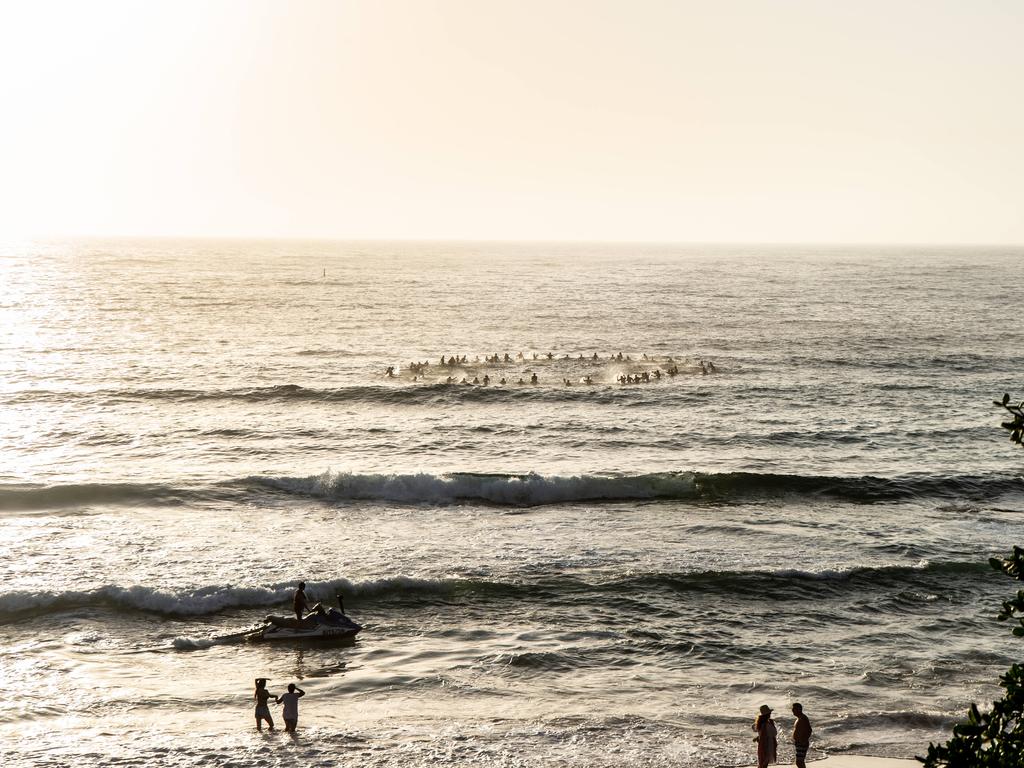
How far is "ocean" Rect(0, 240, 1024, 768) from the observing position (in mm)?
17469

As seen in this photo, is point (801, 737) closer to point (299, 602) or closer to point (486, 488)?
point (299, 602)

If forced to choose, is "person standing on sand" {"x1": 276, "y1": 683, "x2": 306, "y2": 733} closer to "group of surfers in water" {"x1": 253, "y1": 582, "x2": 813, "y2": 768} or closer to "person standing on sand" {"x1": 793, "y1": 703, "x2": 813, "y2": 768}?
"group of surfers in water" {"x1": 253, "y1": 582, "x2": 813, "y2": 768}

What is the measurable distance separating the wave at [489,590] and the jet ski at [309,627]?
1.79m

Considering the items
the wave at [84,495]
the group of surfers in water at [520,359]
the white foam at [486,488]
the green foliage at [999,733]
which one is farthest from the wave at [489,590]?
the group of surfers in water at [520,359]

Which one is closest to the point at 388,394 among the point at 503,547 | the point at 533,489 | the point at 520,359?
the point at 520,359

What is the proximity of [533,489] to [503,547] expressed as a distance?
5738mm

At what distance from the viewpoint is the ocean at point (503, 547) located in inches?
688

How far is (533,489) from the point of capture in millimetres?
32906

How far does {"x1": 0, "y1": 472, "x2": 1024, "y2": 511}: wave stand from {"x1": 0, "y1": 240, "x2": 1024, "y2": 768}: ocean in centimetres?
14

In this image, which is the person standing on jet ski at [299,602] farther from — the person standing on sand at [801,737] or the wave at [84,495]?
the wave at [84,495]

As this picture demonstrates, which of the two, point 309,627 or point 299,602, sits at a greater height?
point 299,602

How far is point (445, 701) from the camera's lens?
18.1 m

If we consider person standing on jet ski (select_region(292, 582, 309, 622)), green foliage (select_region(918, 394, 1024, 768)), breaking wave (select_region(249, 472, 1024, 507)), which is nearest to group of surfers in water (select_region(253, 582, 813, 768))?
person standing on jet ski (select_region(292, 582, 309, 622))

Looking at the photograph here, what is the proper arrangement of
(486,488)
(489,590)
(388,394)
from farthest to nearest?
1. (388,394)
2. (486,488)
3. (489,590)
